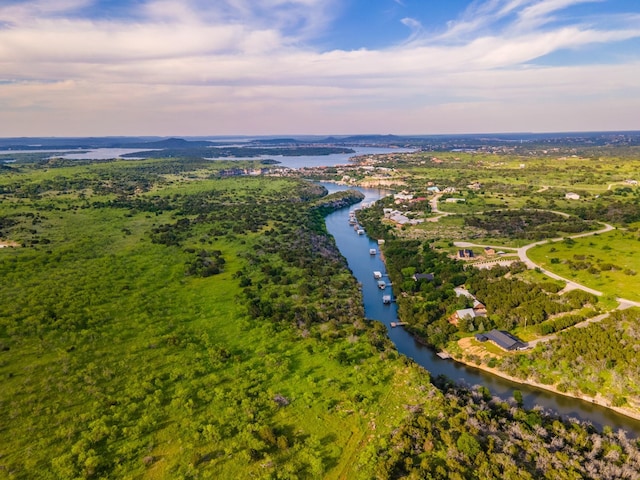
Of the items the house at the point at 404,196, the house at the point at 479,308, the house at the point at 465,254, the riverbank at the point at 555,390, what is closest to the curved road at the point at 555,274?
the house at the point at 465,254

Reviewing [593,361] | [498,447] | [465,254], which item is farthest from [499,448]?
[465,254]

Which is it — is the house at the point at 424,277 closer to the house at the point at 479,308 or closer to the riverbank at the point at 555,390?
the house at the point at 479,308

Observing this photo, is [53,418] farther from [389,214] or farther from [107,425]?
[389,214]

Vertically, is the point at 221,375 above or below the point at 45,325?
below

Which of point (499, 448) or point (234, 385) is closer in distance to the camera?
point (499, 448)

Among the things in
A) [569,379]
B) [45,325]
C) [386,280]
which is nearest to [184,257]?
[45,325]

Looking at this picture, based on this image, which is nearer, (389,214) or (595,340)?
(595,340)

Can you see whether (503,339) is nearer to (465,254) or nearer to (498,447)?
(498,447)
